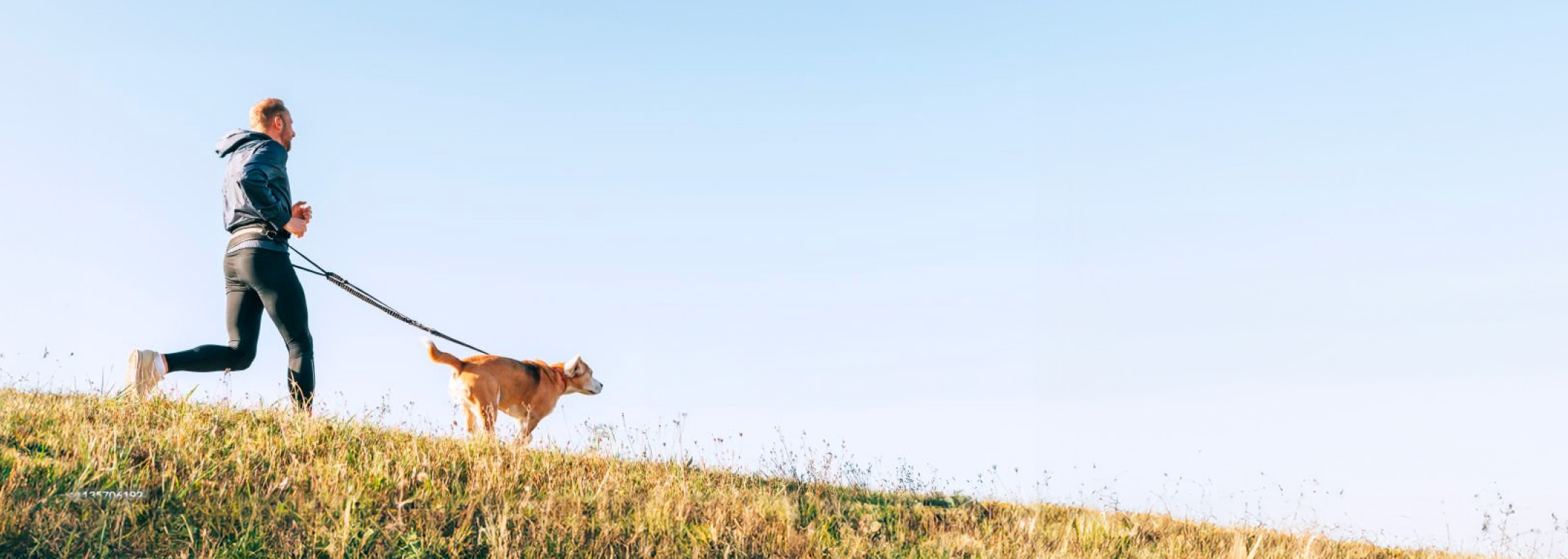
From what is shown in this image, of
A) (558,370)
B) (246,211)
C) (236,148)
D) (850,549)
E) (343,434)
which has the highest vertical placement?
(236,148)

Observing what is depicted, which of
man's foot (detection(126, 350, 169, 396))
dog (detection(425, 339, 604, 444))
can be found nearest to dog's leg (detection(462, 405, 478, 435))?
dog (detection(425, 339, 604, 444))

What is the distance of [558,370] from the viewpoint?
31.5 ft

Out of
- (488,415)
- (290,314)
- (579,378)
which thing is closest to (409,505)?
(290,314)

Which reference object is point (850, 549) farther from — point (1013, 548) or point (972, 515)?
point (972, 515)

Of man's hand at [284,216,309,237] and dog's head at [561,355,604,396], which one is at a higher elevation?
man's hand at [284,216,309,237]

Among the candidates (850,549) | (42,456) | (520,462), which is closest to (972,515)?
(850,549)

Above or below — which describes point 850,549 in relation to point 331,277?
below

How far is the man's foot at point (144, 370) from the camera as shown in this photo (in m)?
6.74

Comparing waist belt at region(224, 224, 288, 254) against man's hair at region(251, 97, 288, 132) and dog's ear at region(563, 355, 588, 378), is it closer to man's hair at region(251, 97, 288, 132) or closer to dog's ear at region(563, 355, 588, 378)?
man's hair at region(251, 97, 288, 132)

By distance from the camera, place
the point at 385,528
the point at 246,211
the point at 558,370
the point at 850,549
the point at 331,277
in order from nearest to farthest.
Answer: the point at 385,528, the point at 850,549, the point at 246,211, the point at 331,277, the point at 558,370

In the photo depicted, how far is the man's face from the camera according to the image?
713cm

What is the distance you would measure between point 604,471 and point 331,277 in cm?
266

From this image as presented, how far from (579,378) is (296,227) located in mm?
3396

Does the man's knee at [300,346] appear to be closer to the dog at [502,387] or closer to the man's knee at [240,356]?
the man's knee at [240,356]
